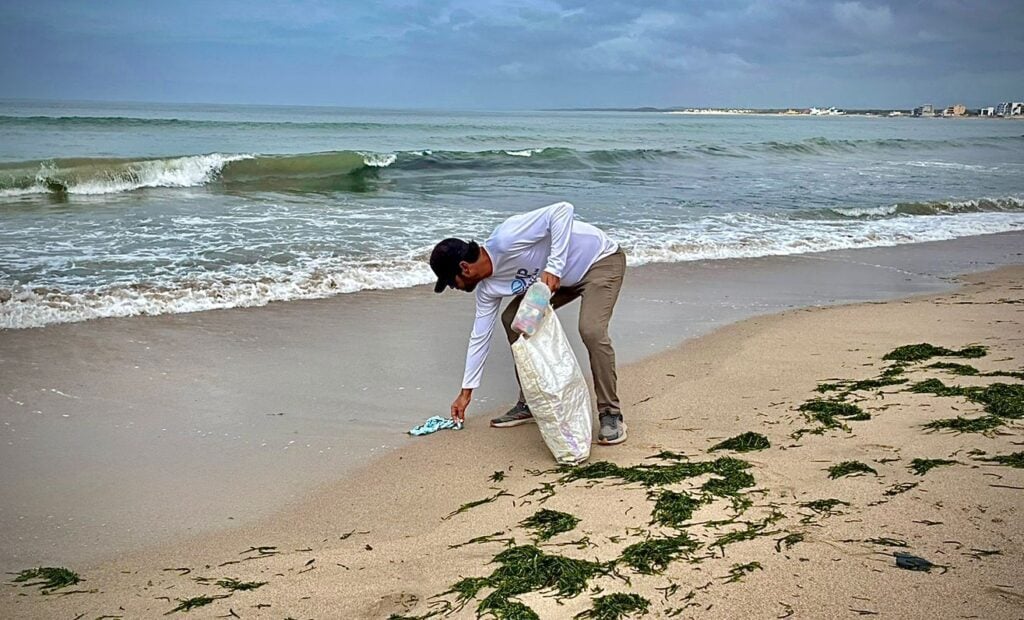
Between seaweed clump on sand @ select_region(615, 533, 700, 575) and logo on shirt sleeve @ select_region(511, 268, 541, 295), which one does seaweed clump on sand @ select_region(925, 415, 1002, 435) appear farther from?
logo on shirt sleeve @ select_region(511, 268, 541, 295)

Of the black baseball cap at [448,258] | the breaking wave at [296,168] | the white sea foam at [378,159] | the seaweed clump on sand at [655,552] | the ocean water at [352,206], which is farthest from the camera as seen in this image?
the white sea foam at [378,159]

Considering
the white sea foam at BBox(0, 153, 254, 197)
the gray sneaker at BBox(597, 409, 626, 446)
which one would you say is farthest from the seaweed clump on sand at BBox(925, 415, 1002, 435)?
the white sea foam at BBox(0, 153, 254, 197)

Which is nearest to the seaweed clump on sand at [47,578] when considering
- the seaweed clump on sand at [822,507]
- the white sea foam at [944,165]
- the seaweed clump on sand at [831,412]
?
the seaweed clump on sand at [822,507]

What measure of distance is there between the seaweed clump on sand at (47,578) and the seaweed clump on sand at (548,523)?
1817 millimetres

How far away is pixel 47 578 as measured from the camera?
3232 millimetres

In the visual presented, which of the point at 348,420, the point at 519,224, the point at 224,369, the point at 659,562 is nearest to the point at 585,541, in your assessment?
the point at 659,562

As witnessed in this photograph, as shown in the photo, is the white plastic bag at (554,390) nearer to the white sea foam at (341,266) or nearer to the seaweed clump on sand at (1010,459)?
the seaweed clump on sand at (1010,459)

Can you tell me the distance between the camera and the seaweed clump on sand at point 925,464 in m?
3.60

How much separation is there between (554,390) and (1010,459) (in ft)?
6.80

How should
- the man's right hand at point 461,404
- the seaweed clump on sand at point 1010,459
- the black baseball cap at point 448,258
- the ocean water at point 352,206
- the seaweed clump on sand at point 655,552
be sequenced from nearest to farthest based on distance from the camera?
the seaweed clump on sand at point 655,552
the seaweed clump on sand at point 1010,459
the black baseball cap at point 448,258
the man's right hand at point 461,404
the ocean water at point 352,206

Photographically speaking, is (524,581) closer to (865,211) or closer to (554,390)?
(554,390)

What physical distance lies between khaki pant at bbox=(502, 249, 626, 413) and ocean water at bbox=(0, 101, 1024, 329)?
454 cm

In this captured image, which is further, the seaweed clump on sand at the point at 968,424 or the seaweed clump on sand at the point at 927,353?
the seaweed clump on sand at the point at 927,353

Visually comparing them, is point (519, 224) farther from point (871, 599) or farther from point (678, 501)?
point (871, 599)
